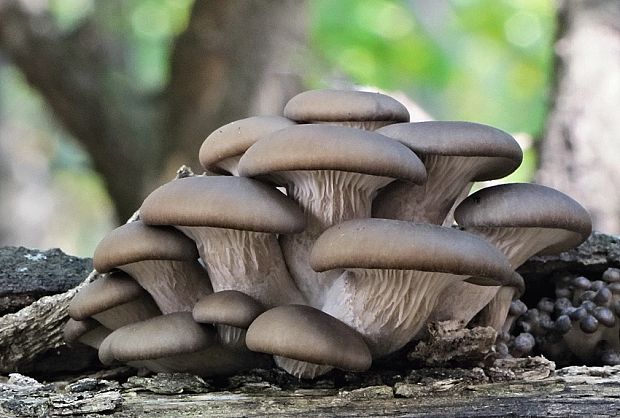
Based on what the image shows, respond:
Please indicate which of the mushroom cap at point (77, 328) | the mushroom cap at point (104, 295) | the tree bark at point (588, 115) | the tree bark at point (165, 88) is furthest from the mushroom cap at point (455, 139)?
the tree bark at point (165, 88)

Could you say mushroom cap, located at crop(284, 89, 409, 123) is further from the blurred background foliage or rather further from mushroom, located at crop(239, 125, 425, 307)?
the blurred background foliage

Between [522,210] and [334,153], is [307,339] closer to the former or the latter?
[334,153]

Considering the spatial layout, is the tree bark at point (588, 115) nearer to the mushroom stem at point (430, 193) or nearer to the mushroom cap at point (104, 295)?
the mushroom stem at point (430, 193)

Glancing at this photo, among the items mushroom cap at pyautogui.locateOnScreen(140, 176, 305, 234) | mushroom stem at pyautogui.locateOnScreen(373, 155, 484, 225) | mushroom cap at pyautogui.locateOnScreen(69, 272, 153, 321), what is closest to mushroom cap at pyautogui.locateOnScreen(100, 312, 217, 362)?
mushroom cap at pyautogui.locateOnScreen(69, 272, 153, 321)

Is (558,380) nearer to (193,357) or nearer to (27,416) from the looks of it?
(193,357)

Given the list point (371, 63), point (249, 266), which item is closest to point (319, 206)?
point (249, 266)

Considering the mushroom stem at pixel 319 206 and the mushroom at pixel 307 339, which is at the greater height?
the mushroom stem at pixel 319 206
